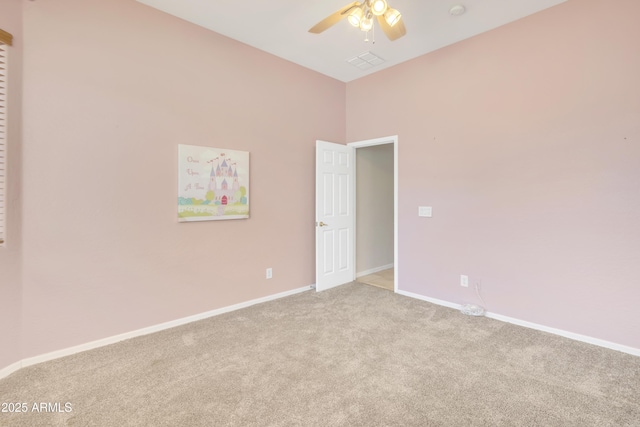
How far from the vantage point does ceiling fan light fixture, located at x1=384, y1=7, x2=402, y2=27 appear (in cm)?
204

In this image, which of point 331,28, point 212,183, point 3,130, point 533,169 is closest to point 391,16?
point 331,28

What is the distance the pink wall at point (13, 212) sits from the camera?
2125mm

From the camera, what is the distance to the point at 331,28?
309 cm

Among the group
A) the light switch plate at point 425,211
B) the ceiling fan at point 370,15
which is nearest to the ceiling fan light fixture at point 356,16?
the ceiling fan at point 370,15

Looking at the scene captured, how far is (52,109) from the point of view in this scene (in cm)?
233

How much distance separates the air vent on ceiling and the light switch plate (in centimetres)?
199

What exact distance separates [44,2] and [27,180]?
4.60 feet

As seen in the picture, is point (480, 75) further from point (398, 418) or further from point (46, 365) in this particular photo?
point (46, 365)

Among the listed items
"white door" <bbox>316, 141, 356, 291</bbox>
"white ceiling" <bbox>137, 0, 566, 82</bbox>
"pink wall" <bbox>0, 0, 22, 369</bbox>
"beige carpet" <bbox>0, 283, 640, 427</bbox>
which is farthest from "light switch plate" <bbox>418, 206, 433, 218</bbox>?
"pink wall" <bbox>0, 0, 22, 369</bbox>

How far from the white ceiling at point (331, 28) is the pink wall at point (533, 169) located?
223 millimetres

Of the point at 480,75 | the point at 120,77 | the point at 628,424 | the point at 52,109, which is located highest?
the point at 480,75

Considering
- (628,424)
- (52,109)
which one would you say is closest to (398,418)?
(628,424)

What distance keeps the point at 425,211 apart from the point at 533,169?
1198 mm

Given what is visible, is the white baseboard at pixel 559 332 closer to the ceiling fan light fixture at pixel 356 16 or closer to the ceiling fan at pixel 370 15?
the ceiling fan at pixel 370 15
